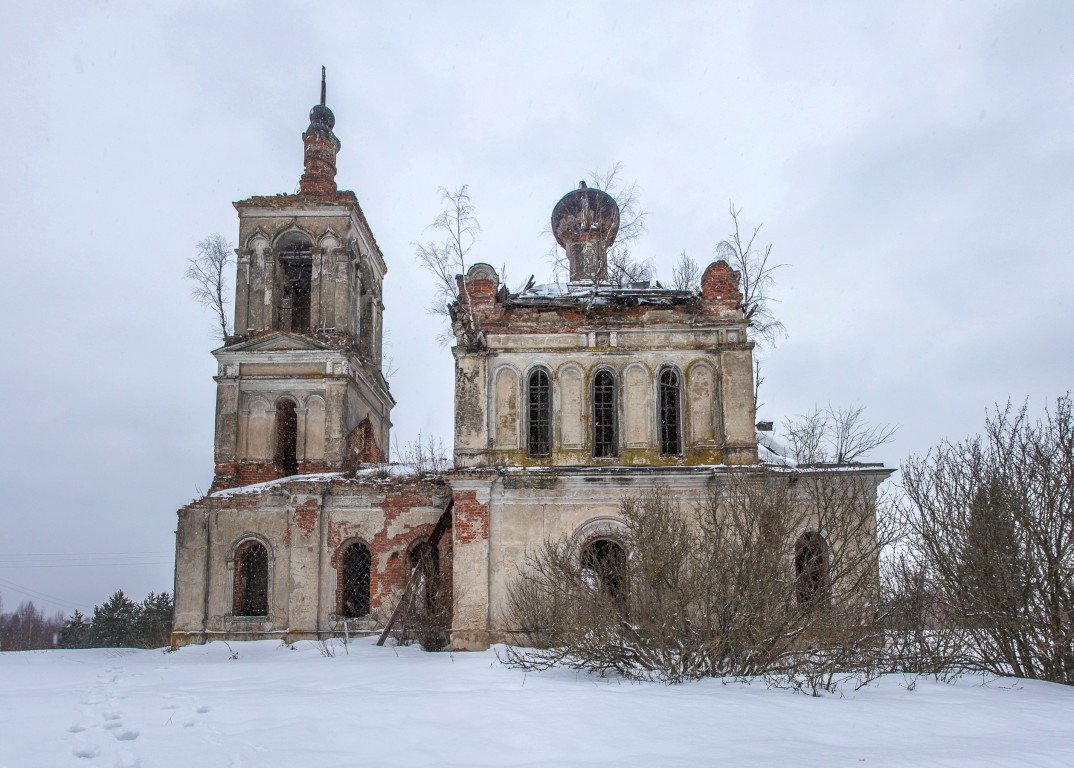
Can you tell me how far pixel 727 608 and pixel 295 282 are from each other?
19.4 meters

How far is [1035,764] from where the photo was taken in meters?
5.94

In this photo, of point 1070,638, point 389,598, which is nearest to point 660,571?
point 1070,638

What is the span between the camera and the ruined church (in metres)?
17.2

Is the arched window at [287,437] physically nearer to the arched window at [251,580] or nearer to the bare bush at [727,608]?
the arched window at [251,580]

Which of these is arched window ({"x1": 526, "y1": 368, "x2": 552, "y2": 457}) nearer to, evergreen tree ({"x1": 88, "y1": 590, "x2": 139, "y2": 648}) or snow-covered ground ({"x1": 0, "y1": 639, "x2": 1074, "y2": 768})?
snow-covered ground ({"x1": 0, "y1": 639, "x2": 1074, "y2": 768})

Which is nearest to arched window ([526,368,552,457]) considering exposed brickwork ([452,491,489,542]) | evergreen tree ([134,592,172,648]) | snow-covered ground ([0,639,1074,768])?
exposed brickwork ([452,491,489,542])

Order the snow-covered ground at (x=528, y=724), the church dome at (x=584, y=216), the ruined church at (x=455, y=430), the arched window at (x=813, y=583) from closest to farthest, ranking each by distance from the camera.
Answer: the snow-covered ground at (x=528, y=724)
the arched window at (x=813, y=583)
the ruined church at (x=455, y=430)
the church dome at (x=584, y=216)

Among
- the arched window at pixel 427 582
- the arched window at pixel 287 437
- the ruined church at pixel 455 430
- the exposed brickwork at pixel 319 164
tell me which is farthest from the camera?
the exposed brickwork at pixel 319 164

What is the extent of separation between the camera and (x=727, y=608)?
33.1ft

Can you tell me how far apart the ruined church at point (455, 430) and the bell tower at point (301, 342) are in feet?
0.18

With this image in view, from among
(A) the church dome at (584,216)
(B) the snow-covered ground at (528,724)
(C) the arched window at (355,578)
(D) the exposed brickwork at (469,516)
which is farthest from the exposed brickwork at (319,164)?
(B) the snow-covered ground at (528,724)

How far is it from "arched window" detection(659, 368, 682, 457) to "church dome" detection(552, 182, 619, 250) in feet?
18.3

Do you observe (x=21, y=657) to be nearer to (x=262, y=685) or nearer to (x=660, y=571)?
(x=262, y=685)

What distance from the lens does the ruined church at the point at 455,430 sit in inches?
676
